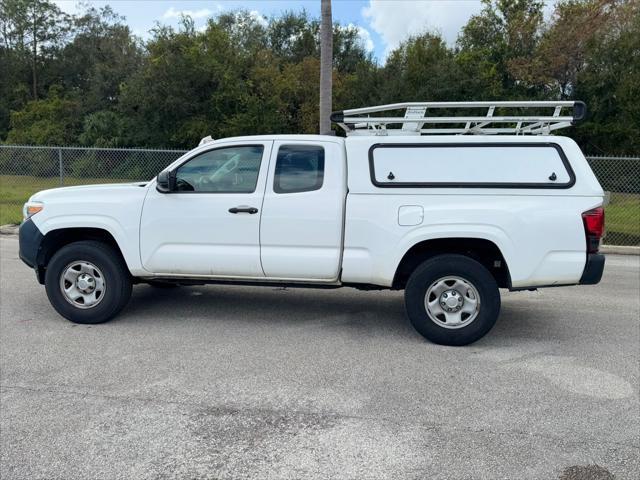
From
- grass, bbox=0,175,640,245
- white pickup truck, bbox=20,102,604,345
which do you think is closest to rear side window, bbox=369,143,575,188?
white pickup truck, bbox=20,102,604,345

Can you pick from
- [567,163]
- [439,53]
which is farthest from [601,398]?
[439,53]

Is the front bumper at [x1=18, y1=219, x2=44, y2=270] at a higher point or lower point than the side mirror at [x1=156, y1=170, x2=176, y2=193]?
lower

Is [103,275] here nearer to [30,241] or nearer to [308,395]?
[30,241]

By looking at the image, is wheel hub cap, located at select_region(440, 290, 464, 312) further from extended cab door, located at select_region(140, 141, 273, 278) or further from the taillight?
extended cab door, located at select_region(140, 141, 273, 278)

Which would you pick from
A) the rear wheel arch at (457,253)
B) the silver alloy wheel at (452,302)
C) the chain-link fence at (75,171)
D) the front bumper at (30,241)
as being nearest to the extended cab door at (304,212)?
the rear wheel arch at (457,253)

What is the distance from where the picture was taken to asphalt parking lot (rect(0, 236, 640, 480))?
3.18 meters

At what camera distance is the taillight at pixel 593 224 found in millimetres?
4734

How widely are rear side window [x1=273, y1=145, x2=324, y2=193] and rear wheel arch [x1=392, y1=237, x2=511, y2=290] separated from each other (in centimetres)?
111

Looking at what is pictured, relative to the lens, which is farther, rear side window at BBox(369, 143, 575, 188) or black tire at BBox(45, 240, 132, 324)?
black tire at BBox(45, 240, 132, 324)

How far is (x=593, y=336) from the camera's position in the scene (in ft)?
17.9

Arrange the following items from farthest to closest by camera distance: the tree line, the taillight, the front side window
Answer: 1. the tree line
2. the front side window
3. the taillight

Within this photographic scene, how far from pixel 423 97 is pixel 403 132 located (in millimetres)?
20312

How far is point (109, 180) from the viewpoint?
14242mm

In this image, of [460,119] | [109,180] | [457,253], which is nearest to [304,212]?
[457,253]
